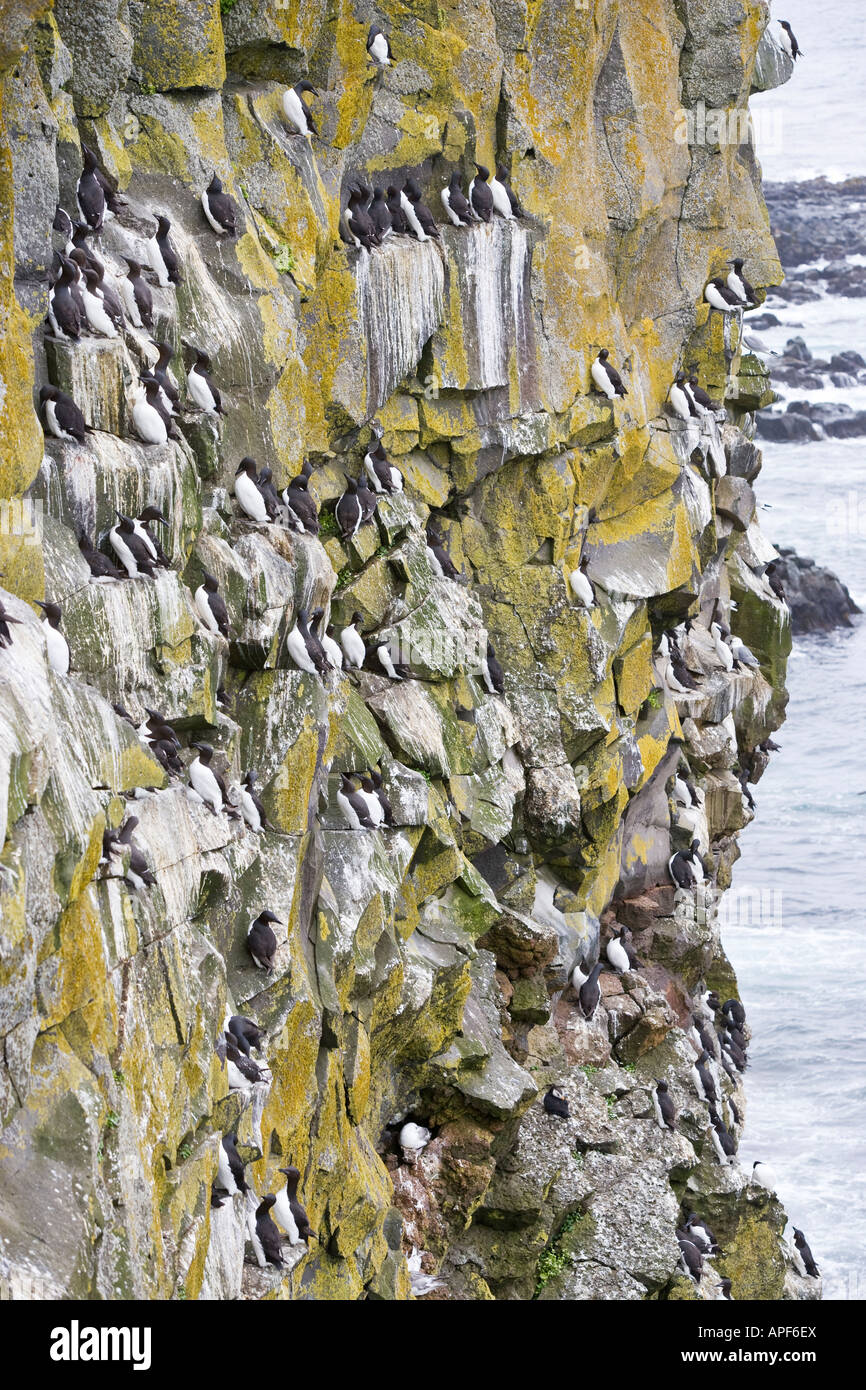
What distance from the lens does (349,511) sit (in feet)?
56.7

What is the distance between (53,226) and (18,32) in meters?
2.70

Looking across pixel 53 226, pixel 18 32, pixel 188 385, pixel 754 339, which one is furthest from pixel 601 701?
pixel 754 339

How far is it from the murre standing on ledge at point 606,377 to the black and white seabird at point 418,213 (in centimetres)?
398

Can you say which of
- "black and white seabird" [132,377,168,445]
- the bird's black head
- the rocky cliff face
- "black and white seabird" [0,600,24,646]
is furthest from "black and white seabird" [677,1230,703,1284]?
"black and white seabird" [0,600,24,646]

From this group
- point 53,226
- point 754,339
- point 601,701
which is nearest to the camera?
point 53,226

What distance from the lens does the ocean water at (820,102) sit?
79875mm

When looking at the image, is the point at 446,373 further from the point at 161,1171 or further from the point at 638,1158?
the point at 161,1171

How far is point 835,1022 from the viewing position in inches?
1203

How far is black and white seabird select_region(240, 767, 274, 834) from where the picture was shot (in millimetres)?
13461

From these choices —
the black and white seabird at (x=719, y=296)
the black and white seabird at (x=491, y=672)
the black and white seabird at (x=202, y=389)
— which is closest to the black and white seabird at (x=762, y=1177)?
the black and white seabird at (x=491, y=672)

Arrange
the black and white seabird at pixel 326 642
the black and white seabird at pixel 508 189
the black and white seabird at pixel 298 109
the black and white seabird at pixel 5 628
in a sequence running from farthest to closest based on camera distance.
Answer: the black and white seabird at pixel 508 189 < the black and white seabird at pixel 298 109 < the black and white seabird at pixel 326 642 < the black and white seabird at pixel 5 628

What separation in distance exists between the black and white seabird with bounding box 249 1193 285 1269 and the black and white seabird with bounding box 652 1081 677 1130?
9.28 m

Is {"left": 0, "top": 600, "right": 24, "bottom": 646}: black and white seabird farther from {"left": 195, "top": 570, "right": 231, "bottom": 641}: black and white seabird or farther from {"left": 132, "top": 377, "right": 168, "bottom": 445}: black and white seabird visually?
{"left": 195, "top": 570, "right": 231, "bottom": 641}: black and white seabird

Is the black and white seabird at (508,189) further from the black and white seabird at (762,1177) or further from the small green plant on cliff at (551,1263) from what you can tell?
the black and white seabird at (762,1177)
